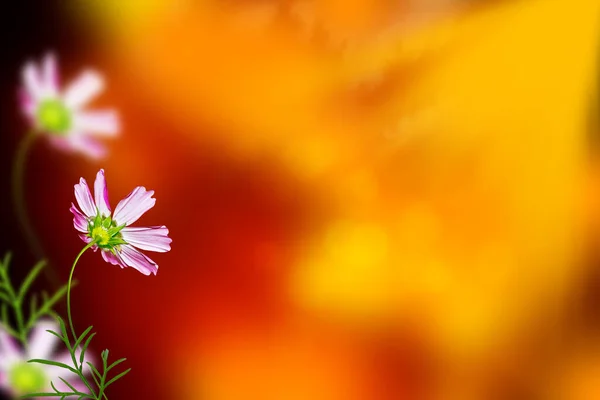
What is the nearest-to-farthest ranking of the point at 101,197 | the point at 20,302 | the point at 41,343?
the point at 101,197 → the point at 20,302 → the point at 41,343

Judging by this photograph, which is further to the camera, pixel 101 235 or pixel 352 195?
pixel 352 195

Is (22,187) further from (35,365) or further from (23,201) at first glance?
(35,365)

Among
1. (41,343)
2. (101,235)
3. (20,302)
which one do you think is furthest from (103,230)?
(41,343)

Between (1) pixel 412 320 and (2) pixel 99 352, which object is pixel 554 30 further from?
Result: (2) pixel 99 352

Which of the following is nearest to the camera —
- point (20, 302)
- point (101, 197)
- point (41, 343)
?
point (101, 197)

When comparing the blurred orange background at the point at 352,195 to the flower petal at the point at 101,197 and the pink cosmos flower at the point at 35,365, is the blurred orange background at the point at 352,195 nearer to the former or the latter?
the pink cosmos flower at the point at 35,365

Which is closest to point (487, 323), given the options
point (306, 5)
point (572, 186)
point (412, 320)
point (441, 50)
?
point (412, 320)

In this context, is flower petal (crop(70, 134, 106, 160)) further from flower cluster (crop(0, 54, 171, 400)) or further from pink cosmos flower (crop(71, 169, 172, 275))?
pink cosmos flower (crop(71, 169, 172, 275))

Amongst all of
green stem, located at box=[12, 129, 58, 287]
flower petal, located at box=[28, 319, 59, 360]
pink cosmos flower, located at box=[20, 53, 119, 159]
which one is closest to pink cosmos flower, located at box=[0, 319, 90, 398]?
flower petal, located at box=[28, 319, 59, 360]
